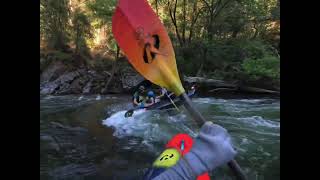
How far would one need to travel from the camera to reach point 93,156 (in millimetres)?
2750

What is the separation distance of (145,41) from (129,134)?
4.59 ft

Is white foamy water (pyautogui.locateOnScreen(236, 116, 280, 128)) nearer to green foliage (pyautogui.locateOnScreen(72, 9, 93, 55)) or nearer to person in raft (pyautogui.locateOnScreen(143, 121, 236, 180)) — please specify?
person in raft (pyautogui.locateOnScreen(143, 121, 236, 180))

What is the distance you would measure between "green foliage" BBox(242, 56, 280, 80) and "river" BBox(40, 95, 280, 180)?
211 mm

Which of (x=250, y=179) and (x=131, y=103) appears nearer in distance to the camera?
(x=250, y=179)

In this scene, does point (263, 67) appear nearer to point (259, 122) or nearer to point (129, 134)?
point (259, 122)

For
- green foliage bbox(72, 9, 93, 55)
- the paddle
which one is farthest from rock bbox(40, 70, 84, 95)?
the paddle

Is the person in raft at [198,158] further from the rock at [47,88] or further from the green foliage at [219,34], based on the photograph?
the rock at [47,88]

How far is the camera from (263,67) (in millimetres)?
3217

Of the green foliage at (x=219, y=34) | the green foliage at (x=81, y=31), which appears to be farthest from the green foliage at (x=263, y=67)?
the green foliage at (x=81, y=31)

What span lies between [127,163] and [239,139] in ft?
2.62

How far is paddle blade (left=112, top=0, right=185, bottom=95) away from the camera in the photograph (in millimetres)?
1871
